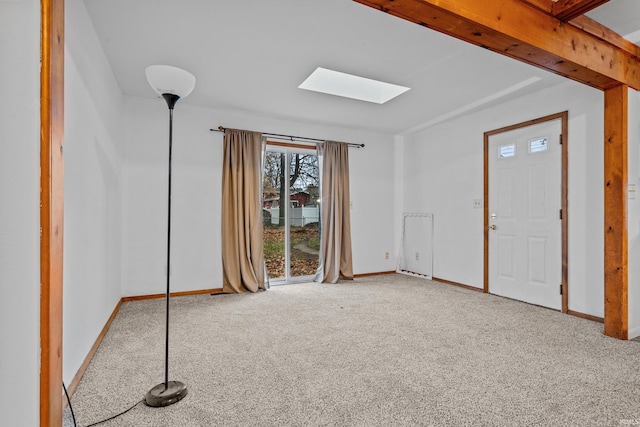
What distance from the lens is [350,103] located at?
12.9ft

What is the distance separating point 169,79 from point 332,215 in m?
3.30

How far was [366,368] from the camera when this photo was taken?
83.2 inches

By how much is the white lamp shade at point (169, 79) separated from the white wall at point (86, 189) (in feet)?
1.65

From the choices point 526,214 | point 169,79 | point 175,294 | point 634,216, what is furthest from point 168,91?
point 526,214

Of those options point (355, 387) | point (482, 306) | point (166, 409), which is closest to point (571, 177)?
point (482, 306)

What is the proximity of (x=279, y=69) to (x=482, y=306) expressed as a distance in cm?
312

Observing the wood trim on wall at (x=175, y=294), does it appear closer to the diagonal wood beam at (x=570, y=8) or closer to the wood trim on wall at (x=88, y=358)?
the wood trim on wall at (x=88, y=358)

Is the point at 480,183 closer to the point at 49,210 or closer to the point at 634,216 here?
the point at 634,216

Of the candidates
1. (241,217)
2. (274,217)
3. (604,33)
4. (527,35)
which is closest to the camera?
(527,35)

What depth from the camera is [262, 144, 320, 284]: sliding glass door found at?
470 centimetres

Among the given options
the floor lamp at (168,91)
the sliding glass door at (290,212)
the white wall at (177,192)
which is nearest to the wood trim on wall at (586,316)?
the sliding glass door at (290,212)

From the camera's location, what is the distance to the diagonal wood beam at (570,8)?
6.52ft

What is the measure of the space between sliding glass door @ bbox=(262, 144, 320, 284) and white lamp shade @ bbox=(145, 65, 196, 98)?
281 centimetres
